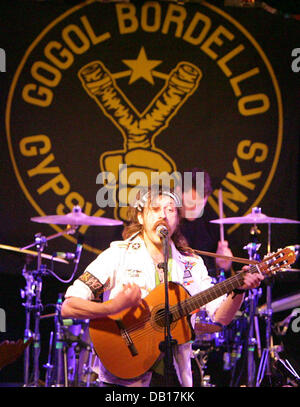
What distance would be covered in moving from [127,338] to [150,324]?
6.3 inches

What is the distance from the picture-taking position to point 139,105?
660 cm

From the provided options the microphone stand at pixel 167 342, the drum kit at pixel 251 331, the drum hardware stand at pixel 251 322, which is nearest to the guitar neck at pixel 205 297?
the microphone stand at pixel 167 342

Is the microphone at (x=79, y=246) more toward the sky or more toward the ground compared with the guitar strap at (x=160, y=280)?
more toward the sky

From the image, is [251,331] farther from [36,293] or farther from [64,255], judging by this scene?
[36,293]

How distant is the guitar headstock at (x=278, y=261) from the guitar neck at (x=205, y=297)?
0.06 m

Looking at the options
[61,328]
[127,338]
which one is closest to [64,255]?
[61,328]

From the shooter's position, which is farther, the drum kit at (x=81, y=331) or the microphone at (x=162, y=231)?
the drum kit at (x=81, y=331)

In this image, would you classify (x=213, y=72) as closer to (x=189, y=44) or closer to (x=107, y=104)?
(x=189, y=44)

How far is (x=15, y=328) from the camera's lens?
6.55 m

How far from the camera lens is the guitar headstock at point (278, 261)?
3.27 meters

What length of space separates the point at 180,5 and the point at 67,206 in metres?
2.75

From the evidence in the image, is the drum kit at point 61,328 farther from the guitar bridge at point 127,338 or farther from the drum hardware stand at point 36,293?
the guitar bridge at point 127,338

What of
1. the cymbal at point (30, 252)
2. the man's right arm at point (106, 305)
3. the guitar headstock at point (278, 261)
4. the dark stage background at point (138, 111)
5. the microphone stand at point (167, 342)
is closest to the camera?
the microphone stand at point (167, 342)
